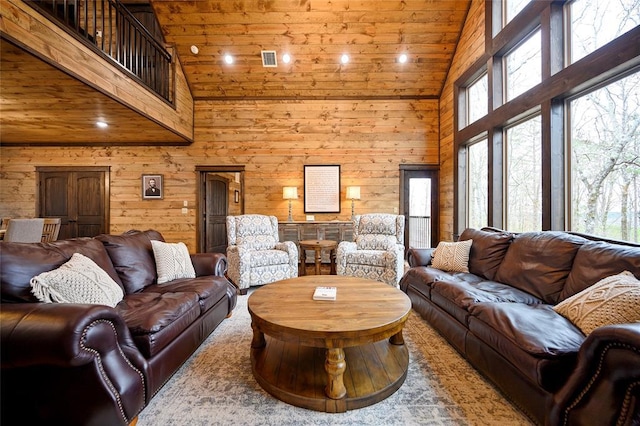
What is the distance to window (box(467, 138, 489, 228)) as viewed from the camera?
418cm

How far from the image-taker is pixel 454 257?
111 inches

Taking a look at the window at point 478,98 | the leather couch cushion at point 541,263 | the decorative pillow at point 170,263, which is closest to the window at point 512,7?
the window at point 478,98

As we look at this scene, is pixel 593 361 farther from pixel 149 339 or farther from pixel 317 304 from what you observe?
pixel 149 339

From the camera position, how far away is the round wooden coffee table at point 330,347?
1442mm

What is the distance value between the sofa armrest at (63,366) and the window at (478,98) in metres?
4.93

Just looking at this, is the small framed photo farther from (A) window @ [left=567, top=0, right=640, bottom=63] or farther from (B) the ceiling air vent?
(A) window @ [left=567, top=0, right=640, bottom=63]

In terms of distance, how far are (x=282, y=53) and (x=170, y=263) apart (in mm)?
4090

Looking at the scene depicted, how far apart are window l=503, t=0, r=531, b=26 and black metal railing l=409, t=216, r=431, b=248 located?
3.37 meters

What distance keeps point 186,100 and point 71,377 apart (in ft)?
16.8

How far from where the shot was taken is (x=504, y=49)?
3.59 meters

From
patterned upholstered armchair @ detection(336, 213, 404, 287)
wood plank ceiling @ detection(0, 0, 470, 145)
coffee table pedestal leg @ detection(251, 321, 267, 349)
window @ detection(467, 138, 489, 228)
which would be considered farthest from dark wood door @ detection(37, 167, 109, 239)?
window @ detection(467, 138, 489, 228)

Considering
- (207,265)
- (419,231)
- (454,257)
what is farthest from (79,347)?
(419,231)

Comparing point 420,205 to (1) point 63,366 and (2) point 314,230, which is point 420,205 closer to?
(2) point 314,230

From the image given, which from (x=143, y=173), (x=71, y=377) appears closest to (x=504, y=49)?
(x=71, y=377)
